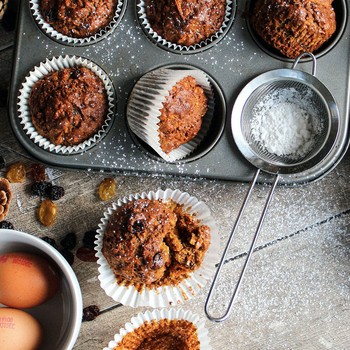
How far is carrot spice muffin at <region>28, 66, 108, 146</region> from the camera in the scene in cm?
191

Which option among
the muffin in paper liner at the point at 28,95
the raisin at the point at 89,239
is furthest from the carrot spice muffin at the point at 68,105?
Result: the raisin at the point at 89,239

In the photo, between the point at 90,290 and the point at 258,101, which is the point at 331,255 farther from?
the point at 90,290

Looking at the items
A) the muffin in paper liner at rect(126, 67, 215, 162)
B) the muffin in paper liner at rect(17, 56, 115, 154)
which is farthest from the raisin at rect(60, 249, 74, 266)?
the muffin in paper liner at rect(126, 67, 215, 162)

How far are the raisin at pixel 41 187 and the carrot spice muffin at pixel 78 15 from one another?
53cm

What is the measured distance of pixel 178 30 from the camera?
1.93 meters

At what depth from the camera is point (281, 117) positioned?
77.7 inches

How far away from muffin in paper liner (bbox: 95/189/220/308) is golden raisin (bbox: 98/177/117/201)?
135mm

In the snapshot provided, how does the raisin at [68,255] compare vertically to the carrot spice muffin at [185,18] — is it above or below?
below

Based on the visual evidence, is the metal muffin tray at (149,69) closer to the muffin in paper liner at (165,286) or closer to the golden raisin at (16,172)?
the muffin in paper liner at (165,286)

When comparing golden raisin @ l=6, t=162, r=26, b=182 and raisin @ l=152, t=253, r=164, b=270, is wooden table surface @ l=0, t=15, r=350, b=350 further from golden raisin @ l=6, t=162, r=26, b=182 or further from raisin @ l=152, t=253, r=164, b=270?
raisin @ l=152, t=253, r=164, b=270

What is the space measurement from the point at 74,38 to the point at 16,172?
528 millimetres

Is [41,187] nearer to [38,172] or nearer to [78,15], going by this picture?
[38,172]

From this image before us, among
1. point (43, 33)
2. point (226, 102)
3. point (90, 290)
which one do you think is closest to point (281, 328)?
point (90, 290)

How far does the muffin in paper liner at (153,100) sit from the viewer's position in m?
1.86
